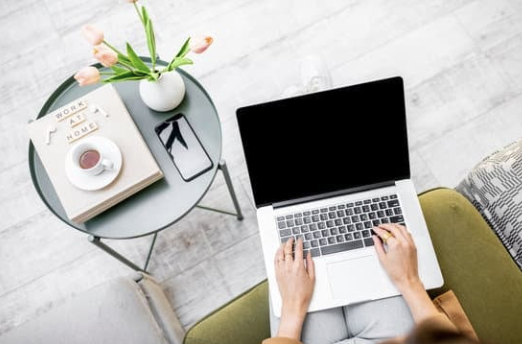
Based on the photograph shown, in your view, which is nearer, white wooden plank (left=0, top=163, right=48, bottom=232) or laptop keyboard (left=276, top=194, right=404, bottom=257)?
laptop keyboard (left=276, top=194, right=404, bottom=257)

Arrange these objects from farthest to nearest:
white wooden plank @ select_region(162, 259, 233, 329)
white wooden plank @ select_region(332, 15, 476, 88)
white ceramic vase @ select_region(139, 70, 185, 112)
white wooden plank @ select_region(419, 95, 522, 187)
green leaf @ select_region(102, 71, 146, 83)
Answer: white wooden plank @ select_region(332, 15, 476, 88), white wooden plank @ select_region(419, 95, 522, 187), white wooden plank @ select_region(162, 259, 233, 329), white ceramic vase @ select_region(139, 70, 185, 112), green leaf @ select_region(102, 71, 146, 83)

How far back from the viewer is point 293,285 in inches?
40.9

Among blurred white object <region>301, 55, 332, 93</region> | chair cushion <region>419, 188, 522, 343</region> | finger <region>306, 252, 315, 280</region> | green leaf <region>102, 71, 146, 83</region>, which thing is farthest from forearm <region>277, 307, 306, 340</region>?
blurred white object <region>301, 55, 332, 93</region>

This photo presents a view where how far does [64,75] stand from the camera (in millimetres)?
1820

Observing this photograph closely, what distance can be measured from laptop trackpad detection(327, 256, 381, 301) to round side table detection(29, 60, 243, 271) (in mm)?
434

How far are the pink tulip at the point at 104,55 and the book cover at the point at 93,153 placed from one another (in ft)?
0.80

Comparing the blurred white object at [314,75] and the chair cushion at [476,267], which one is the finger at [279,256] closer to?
the chair cushion at [476,267]

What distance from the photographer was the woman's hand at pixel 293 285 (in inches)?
39.5

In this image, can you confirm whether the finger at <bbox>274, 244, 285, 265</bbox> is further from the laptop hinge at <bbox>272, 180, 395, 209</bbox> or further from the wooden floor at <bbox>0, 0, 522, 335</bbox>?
the wooden floor at <bbox>0, 0, 522, 335</bbox>

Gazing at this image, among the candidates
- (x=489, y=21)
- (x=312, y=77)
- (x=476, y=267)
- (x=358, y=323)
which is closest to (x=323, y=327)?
(x=358, y=323)

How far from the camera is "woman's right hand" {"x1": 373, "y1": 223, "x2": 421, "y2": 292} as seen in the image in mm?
1021

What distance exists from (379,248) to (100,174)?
2.55ft

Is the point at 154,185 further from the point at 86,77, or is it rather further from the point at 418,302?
the point at 418,302

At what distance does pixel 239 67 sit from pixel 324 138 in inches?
32.8
